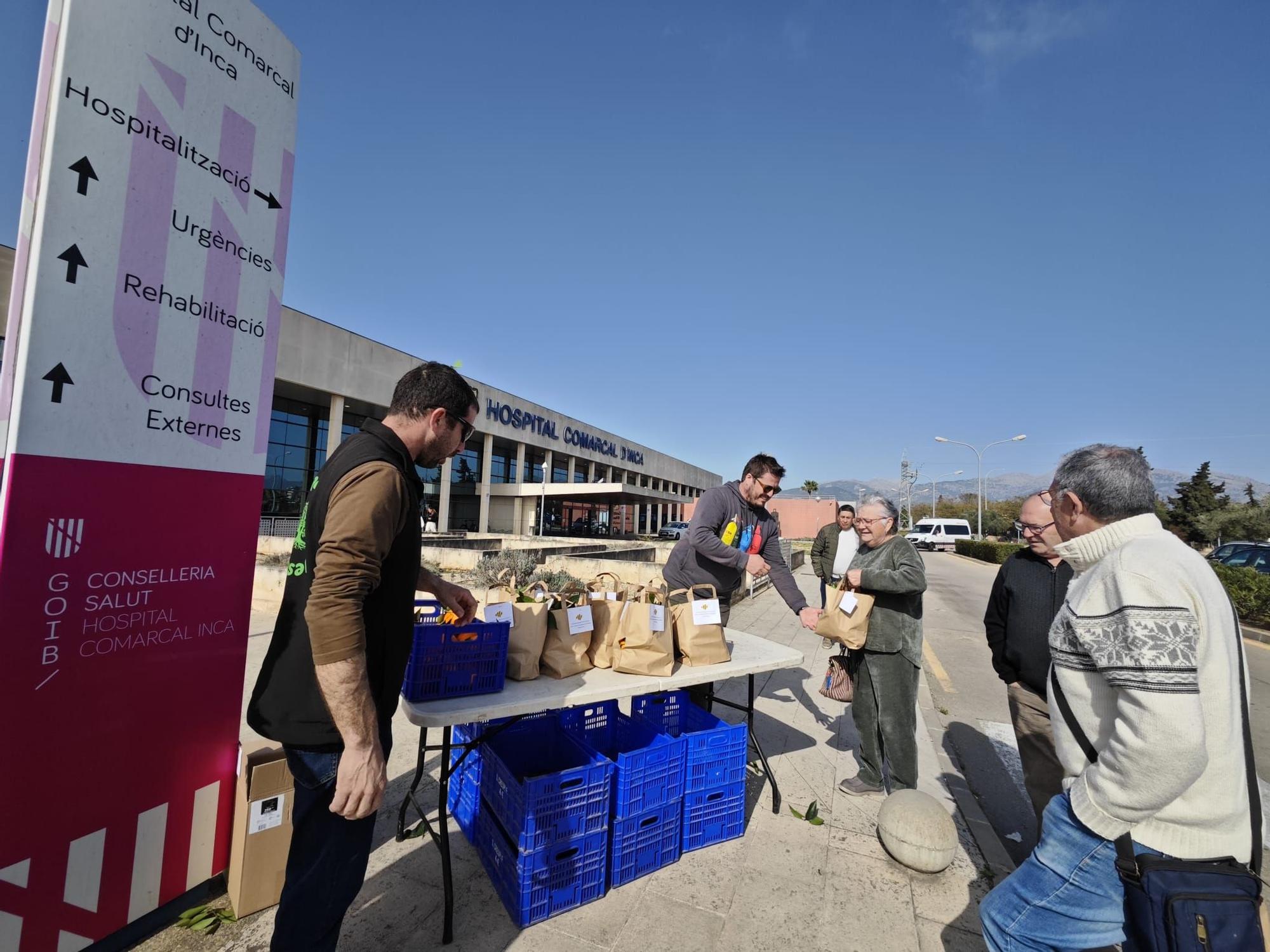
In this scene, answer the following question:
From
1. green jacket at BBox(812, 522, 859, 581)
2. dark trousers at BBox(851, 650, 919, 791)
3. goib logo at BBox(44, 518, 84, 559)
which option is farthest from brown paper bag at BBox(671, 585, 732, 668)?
green jacket at BBox(812, 522, 859, 581)

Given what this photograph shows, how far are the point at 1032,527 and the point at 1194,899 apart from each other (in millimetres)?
2107

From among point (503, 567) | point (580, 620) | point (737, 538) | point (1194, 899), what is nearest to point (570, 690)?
point (580, 620)

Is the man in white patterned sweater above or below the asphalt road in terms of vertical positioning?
above

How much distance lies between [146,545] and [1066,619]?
3.22 meters

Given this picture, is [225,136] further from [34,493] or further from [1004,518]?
[1004,518]

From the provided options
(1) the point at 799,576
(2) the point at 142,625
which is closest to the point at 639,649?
(2) the point at 142,625

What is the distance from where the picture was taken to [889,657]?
3.62 m

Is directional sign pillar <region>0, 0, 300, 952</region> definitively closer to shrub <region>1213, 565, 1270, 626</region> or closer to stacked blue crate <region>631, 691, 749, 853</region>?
stacked blue crate <region>631, 691, 749, 853</region>

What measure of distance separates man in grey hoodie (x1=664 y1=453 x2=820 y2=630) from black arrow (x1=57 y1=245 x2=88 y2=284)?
3234 mm

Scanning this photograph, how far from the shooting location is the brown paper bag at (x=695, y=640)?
10.6 ft

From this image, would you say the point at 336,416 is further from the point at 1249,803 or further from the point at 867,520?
the point at 1249,803

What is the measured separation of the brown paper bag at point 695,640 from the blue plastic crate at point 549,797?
0.75 metres

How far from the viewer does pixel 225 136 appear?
8.09 feet

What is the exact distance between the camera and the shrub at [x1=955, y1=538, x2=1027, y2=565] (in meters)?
25.5
